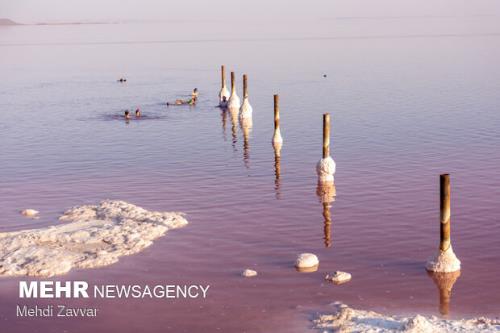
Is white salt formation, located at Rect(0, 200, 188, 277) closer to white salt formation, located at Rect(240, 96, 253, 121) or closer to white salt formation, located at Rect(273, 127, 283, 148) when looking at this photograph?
white salt formation, located at Rect(273, 127, 283, 148)

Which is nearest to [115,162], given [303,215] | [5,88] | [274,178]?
[274,178]

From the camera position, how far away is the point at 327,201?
34094 mm

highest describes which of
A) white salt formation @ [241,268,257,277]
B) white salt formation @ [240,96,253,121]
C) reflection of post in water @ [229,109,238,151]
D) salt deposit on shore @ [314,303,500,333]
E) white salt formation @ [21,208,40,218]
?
white salt formation @ [240,96,253,121]

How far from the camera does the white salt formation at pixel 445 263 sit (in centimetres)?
2442

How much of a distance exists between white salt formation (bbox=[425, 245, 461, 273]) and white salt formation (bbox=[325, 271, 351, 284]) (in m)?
2.98

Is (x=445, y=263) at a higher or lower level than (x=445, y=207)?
lower

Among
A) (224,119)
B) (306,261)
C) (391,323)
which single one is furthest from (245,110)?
(391,323)

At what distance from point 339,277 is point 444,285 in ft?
11.2

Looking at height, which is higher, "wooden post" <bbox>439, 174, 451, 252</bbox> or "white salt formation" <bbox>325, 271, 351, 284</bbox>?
"wooden post" <bbox>439, 174, 451, 252</bbox>

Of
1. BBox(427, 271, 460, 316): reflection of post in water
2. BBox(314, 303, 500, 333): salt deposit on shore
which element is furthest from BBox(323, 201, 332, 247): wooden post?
BBox(314, 303, 500, 333): salt deposit on shore

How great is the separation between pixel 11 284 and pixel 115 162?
20.7 m

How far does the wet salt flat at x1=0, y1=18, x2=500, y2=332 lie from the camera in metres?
22.5

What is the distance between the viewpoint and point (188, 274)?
2477cm

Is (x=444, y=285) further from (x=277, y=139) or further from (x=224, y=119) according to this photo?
(x=224, y=119)
